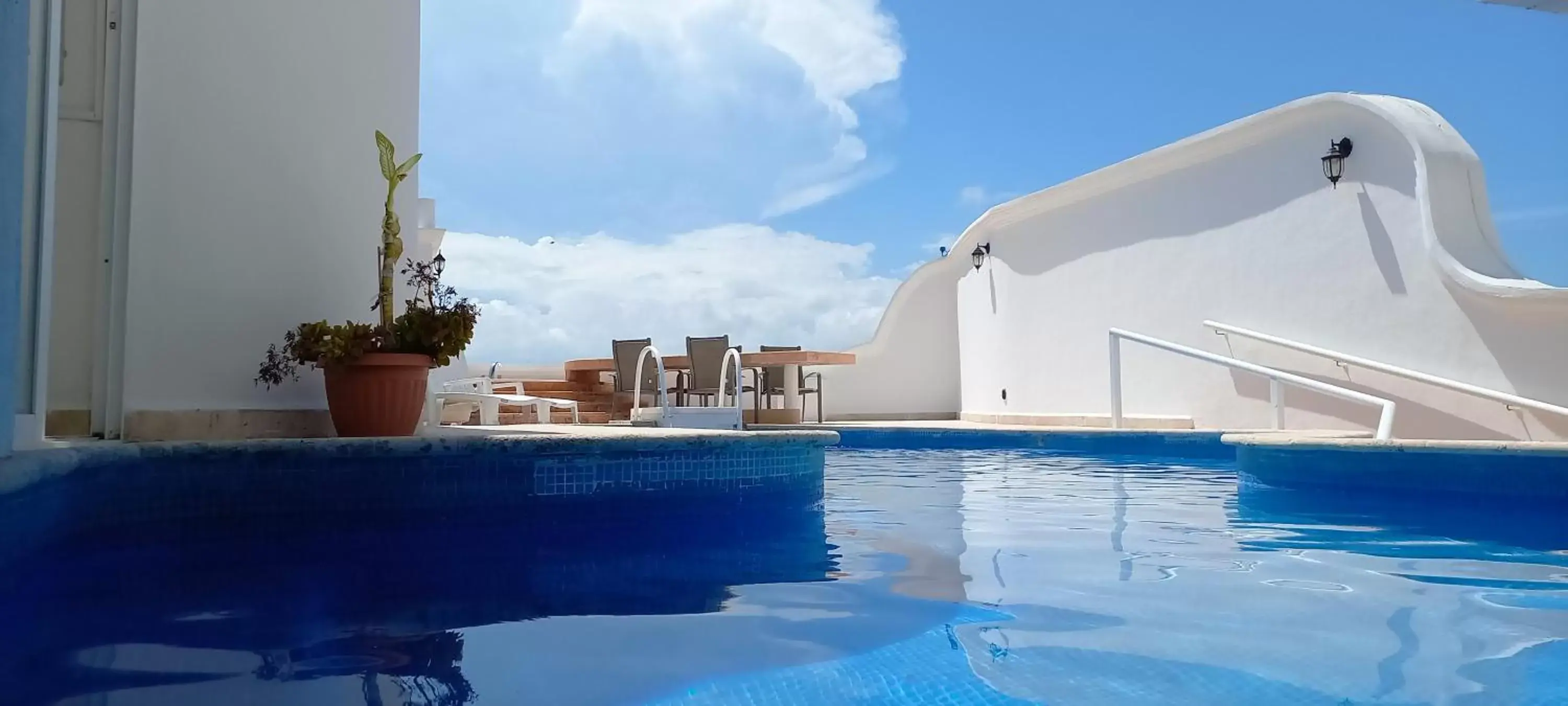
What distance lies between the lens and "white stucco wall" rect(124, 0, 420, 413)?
11.3 ft

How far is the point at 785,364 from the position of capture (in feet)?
31.8

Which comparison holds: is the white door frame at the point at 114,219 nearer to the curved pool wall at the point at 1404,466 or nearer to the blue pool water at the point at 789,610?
the blue pool water at the point at 789,610

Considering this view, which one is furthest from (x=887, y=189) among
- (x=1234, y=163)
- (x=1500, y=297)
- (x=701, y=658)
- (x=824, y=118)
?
(x=701, y=658)

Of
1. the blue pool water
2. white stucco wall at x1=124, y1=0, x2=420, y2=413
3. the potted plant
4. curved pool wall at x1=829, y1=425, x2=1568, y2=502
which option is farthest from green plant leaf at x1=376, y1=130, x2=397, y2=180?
curved pool wall at x1=829, y1=425, x2=1568, y2=502

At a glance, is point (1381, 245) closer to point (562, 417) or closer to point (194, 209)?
point (562, 417)

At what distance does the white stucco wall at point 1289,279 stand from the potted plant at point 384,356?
5.96m

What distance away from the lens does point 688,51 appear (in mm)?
12742

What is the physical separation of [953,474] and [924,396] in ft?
21.9

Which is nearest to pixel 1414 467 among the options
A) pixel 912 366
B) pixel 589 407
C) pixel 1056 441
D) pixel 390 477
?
pixel 1056 441

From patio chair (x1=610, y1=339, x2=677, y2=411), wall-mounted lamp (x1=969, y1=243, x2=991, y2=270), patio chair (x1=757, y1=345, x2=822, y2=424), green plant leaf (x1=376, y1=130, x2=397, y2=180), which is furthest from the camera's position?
wall-mounted lamp (x1=969, y1=243, x2=991, y2=270)

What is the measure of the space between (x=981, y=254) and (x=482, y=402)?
581cm

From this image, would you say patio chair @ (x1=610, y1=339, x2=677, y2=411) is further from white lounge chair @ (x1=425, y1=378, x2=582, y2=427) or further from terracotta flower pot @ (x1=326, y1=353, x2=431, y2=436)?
terracotta flower pot @ (x1=326, y1=353, x2=431, y2=436)

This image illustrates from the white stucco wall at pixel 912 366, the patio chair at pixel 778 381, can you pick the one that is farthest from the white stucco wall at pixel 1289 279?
the white stucco wall at pixel 912 366

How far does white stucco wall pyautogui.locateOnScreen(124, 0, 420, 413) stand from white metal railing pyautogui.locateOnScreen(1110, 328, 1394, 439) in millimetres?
4791
